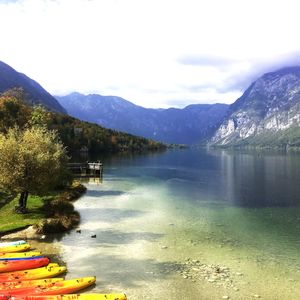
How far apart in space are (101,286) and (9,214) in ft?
95.6

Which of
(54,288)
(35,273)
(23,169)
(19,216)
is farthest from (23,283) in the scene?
(19,216)

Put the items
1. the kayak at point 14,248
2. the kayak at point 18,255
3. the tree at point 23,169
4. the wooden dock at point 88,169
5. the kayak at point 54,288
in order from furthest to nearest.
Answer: the wooden dock at point 88,169 < the tree at point 23,169 < the kayak at point 14,248 < the kayak at point 18,255 < the kayak at point 54,288

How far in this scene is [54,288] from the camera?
28109mm

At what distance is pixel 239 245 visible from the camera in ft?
145

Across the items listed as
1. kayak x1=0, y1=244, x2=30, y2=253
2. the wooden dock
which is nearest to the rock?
kayak x1=0, y1=244, x2=30, y2=253

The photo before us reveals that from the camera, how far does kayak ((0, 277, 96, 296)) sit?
27.0m

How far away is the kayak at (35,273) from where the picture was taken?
1187 inches

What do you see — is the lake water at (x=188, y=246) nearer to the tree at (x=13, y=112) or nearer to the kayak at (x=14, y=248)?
the kayak at (x=14, y=248)

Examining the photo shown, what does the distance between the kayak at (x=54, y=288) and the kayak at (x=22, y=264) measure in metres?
5.09

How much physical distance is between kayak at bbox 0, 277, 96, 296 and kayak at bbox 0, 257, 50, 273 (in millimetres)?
5088

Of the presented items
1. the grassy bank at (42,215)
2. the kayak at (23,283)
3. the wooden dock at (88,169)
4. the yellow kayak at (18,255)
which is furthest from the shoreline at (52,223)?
the wooden dock at (88,169)

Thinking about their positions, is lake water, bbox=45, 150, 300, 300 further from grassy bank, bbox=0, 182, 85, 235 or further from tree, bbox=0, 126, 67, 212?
tree, bbox=0, 126, 67, 212

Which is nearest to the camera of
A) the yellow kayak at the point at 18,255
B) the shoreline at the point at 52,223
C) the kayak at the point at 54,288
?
the kayak at the point at 54,288

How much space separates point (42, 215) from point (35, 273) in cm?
2497
